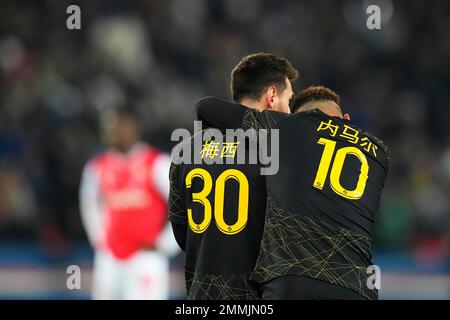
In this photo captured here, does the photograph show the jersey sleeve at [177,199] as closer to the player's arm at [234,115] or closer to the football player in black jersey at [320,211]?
the player's arm at [234,115]

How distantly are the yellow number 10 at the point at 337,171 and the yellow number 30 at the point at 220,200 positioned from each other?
14.0 inches

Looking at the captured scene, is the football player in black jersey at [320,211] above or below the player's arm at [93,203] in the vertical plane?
below

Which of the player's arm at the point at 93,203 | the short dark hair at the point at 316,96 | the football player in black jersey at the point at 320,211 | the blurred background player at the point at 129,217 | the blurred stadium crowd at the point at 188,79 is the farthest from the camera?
the blurred stadium crowd at the point at 188,79

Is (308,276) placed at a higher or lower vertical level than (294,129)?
lower

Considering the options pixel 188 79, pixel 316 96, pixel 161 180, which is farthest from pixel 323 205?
pixel 188 79

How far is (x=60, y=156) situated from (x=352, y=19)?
5.24 m

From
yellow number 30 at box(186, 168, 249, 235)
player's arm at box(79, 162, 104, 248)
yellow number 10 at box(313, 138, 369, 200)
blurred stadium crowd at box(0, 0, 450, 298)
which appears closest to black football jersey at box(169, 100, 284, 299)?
yellow number 30 at box(186, 168, 249, 235)

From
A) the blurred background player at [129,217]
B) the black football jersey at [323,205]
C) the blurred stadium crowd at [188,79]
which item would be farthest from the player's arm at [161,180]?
the black football jersey at [323,205]

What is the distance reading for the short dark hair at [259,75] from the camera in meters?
3.97

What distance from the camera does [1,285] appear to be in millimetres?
9430
